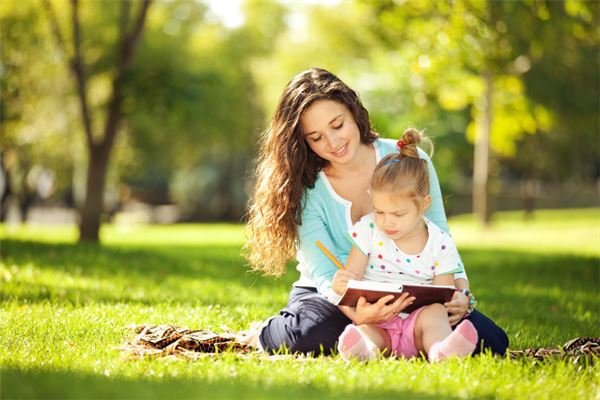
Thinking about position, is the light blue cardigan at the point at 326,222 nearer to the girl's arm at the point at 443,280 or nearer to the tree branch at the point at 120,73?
the girl's arm at the point at 443,280

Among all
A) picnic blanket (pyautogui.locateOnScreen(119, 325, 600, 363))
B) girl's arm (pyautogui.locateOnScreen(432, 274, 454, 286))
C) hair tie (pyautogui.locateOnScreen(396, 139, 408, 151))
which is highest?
hair tie (pyautogui.locateOnScreen(396, 139, 408, 151))

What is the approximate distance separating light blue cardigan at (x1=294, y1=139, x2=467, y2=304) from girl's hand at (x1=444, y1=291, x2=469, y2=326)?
1.83 ft

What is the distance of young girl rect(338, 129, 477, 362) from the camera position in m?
4.48

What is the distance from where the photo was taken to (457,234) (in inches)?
906

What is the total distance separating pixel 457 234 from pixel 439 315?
19.0 metres

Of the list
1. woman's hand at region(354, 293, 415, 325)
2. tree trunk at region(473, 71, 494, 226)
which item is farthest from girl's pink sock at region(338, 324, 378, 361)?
tree trunk at region(473, 71, 494, 226)

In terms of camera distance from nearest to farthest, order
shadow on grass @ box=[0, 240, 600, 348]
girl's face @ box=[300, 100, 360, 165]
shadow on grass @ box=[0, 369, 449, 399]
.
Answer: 1. shadow on grass @ box=[0, 369, 449, 399]
2. girl's face @ box=[300, 100, 360, 165]
3. shadow on grass @ box=[0, 240, 600, 348]

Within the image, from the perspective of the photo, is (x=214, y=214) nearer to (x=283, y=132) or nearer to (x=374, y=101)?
(x=374, y=101)

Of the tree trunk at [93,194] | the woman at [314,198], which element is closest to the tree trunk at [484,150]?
the tree trunk at [93,194]

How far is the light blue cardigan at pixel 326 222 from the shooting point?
4941 mm

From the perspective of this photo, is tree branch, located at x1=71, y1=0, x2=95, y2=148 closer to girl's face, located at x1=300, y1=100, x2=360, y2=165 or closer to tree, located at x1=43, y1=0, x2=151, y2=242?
tree, located at x1=43, y1=0, x2=151, y2=242

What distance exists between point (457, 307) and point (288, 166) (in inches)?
53.4

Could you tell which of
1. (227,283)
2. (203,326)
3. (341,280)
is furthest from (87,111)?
(341,280)

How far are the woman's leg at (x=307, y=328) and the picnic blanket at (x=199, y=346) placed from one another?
18 centimetres
